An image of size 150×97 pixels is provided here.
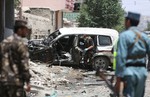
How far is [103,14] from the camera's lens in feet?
179

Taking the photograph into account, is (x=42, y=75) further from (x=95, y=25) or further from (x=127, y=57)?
(x=95, y=25)

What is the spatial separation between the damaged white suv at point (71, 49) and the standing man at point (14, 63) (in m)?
12.4

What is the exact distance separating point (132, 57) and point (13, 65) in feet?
5.35

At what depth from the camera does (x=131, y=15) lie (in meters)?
6.31

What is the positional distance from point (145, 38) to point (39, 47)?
13051 millimetres

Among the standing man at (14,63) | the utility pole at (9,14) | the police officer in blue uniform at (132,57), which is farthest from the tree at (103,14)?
the standing man at (14,63)

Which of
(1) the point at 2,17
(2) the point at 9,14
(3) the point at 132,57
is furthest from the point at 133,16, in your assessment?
(2) the point at 9,14

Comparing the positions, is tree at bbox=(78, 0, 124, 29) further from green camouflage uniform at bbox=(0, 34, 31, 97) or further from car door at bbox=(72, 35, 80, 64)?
green camouflage uniform at bbox=(0, 34, 31, 97)

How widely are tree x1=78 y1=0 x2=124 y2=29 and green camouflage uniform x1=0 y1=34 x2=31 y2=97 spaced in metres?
48.1

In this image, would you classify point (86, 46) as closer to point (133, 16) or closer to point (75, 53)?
point (75, 53)

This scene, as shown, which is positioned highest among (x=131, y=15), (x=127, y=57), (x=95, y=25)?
(x=131, y=15)

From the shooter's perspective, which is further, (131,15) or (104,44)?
(104,44)

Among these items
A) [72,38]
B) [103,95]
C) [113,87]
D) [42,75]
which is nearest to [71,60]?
[72,38]

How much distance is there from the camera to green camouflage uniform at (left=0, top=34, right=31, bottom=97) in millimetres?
6211
